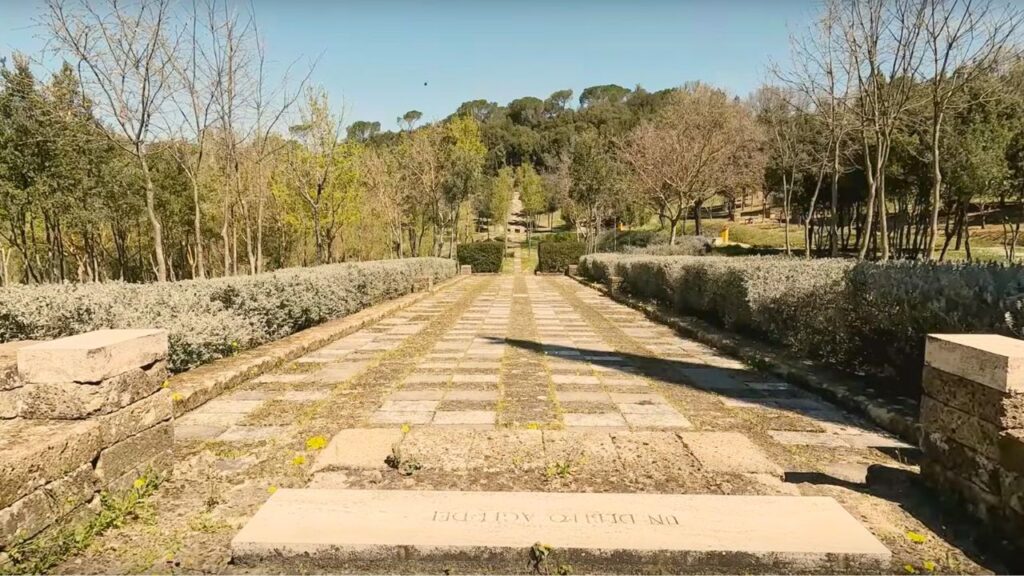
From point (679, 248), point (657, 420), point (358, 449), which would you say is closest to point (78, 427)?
point (358, 449)

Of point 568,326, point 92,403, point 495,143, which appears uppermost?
point 495,143

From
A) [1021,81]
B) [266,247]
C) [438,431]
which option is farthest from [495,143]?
[438,431]

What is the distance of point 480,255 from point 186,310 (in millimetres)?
26984

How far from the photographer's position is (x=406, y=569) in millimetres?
2166

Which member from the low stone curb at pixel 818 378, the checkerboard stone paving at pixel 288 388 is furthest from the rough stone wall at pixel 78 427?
the low stone curb at pixel 818 378

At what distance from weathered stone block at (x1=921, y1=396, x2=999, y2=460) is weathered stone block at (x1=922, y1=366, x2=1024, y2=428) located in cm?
3

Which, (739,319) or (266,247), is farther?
(266,247)

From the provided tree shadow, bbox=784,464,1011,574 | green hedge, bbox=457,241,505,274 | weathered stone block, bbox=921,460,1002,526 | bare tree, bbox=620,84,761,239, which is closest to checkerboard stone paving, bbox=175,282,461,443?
tree shadow, bbox=784,464,1011,574

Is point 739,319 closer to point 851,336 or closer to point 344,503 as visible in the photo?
point 851,336

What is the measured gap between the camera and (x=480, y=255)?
3269 cm

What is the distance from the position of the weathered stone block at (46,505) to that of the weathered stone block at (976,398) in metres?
3.93

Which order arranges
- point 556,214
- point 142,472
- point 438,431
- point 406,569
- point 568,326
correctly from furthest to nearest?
point 556,214 < point 568,326 < point 438,431 < point 142,472 < point 406,569

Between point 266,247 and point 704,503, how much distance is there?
104 ft

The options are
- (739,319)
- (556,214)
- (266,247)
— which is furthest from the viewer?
(556,214)
